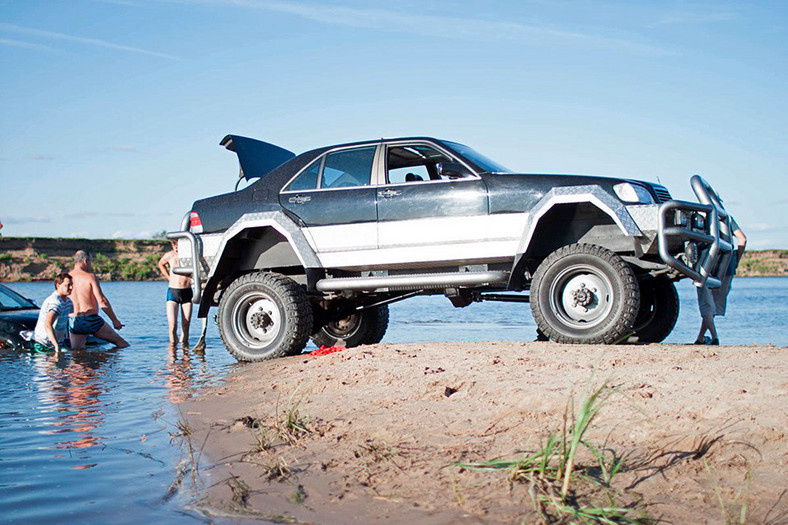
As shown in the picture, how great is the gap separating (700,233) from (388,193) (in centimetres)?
300

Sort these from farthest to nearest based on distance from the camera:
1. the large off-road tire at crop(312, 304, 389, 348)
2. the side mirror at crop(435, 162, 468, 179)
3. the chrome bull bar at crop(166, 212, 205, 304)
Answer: the large off-road tire at crop(312, 304, 389, 348) < the chrome bull bar at crop(166, 212, 205, 304) < the side mirror at crop(435, 162, 468, 179)

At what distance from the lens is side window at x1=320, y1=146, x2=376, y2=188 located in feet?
25.9

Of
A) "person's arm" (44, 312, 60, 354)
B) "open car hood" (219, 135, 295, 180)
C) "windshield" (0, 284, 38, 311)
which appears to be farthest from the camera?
"windshield" (0, 284, 38, 311)

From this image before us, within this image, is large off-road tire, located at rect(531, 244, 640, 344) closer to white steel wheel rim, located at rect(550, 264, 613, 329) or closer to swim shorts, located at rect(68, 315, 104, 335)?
white steel wheel rim, located at rect(550, 264, 613, 329)

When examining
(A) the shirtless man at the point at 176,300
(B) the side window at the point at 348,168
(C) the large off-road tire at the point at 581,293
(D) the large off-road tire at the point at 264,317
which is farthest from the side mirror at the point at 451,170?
(A) the shirtless man at the point at 176,300

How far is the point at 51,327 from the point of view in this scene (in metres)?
10.4

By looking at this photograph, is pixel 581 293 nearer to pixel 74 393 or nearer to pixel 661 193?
pixel 661 193

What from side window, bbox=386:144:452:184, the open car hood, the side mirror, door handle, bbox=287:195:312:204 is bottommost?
door handle, bbox=287:195:312:204

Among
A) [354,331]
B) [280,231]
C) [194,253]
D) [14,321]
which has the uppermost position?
[280,231]

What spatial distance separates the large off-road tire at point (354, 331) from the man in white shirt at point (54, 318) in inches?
152

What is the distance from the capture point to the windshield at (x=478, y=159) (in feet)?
24.7

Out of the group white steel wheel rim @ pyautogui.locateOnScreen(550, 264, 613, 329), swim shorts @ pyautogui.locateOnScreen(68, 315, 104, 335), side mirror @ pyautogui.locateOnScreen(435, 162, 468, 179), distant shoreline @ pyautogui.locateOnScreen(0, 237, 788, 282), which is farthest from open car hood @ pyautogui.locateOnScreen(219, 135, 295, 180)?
distant shoreline @ pyautogui.locateOnScreen(0, 237, 788, 282)

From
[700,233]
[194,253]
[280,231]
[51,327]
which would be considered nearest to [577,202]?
[700,233]

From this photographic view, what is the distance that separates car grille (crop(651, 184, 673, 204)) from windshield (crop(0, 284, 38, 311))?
32.3 ft
